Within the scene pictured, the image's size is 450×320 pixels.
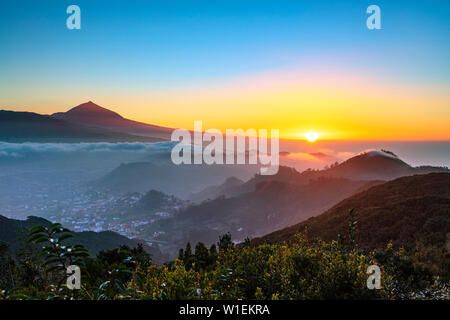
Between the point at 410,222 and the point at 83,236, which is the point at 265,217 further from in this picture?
the point at 410,222

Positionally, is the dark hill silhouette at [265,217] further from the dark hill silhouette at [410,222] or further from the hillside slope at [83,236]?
the dark hill silhouette at [410,222]

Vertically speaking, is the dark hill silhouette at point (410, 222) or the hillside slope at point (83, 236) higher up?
the dark hill silhouette at point (410, 222)

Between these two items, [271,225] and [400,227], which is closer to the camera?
[400,227]

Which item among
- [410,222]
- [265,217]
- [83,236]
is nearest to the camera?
[410,222]

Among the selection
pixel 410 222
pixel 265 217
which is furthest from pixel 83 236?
pixel 410 222

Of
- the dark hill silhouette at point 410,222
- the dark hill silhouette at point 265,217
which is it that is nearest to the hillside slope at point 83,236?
the dark hill silhouette at point 265,217

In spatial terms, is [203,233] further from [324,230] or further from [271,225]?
[324,230]

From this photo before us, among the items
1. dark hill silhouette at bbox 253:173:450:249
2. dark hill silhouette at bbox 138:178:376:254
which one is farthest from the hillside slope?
dark hill silhouette at bbox 253:173:450:249

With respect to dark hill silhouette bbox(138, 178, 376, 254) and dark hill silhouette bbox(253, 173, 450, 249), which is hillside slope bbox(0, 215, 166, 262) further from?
dark hill silhouette bbox(253, 173, 450, 249)
